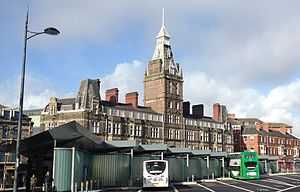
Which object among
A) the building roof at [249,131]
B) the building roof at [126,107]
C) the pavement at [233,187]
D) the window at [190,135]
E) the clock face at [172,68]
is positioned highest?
the clock face at [172,68]

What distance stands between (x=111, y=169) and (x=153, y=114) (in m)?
61.4

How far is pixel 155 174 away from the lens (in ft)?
138

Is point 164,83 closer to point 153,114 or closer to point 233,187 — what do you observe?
point 153,114

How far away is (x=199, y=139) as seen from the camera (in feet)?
376

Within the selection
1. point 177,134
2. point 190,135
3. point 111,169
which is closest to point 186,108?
point 190,135

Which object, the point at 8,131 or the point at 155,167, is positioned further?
the point at 8,131

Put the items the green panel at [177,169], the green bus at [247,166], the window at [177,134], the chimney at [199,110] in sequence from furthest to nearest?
the chimney at [199,110] → the window at [177,134] → the green bus at [247,166] → the green panel at [177,169]

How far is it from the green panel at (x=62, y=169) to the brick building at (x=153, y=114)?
51.2 metres

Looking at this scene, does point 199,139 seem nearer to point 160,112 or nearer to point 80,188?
point 160,112

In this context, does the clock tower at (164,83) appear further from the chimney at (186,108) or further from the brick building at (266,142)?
the brick building at (266,142)

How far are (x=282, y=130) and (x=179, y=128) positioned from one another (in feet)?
223

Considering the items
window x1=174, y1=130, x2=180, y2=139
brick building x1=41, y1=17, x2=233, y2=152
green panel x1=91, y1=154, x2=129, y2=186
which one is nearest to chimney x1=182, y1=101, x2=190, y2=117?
brick building x1=41, y1=17, x2=233, y2=152

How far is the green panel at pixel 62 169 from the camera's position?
103ft

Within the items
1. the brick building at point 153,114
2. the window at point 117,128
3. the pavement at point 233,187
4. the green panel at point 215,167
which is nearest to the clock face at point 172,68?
the brick building at point 153,114
